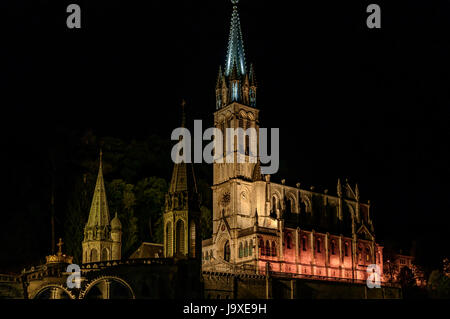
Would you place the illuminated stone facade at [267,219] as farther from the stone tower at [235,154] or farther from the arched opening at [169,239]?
the arched opening at [169,239]

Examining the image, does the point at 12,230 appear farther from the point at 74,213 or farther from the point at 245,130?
the point at 245,130

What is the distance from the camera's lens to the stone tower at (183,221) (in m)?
47.7

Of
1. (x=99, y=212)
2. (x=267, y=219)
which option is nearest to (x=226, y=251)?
(x=267, y=219)

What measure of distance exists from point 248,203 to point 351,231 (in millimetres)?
14680

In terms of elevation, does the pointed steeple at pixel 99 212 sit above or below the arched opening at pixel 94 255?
above

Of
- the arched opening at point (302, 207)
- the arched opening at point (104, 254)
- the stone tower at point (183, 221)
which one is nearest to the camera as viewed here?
the stone tower at point (183, 221)

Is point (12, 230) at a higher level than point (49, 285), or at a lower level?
higher

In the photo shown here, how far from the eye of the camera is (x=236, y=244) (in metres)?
83.9

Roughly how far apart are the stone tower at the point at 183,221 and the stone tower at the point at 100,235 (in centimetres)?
1557

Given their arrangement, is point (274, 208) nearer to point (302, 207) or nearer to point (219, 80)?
point (302, 207)

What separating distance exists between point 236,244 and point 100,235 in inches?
975

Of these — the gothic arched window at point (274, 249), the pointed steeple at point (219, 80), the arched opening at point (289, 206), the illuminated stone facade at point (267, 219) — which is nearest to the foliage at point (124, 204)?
the illuminated stone facade at point (267, 219)
